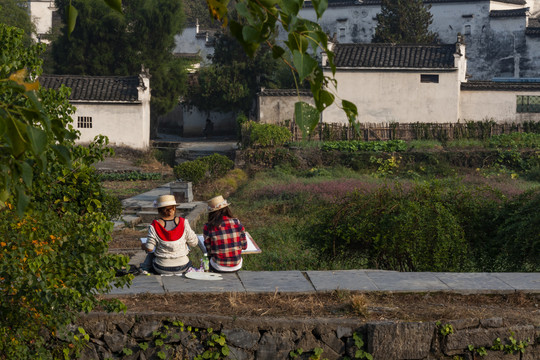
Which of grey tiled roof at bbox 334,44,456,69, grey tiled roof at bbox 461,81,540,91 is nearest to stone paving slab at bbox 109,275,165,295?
grey tiled roof at bbox 334,44,456,69

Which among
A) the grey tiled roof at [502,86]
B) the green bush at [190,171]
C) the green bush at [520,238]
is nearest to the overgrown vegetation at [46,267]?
the green bush at [520,238]

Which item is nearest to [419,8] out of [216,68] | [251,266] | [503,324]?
[216,68]

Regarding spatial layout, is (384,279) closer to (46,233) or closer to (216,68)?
(46,233)

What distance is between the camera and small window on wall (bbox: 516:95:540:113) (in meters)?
30.3

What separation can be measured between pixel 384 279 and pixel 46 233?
136 inches

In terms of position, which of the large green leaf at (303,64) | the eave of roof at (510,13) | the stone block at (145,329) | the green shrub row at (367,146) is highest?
the eave of roof at (510,13)

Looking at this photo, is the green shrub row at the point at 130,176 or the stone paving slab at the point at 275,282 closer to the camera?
the stone paving slab at the point at 275,282

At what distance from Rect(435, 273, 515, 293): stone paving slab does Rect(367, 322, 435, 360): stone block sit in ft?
3.55

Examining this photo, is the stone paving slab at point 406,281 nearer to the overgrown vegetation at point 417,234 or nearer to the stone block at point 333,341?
the stone block at point 333,341

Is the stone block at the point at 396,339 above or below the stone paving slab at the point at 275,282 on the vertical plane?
below

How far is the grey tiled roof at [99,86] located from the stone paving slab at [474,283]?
941 inches

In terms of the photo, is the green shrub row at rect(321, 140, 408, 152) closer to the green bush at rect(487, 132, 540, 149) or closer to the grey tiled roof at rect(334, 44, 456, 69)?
the green bush at rect(487, 132, 540, 149)

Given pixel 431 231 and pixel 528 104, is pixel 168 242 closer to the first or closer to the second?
pixel 431 231

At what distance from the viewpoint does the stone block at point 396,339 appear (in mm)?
6176
